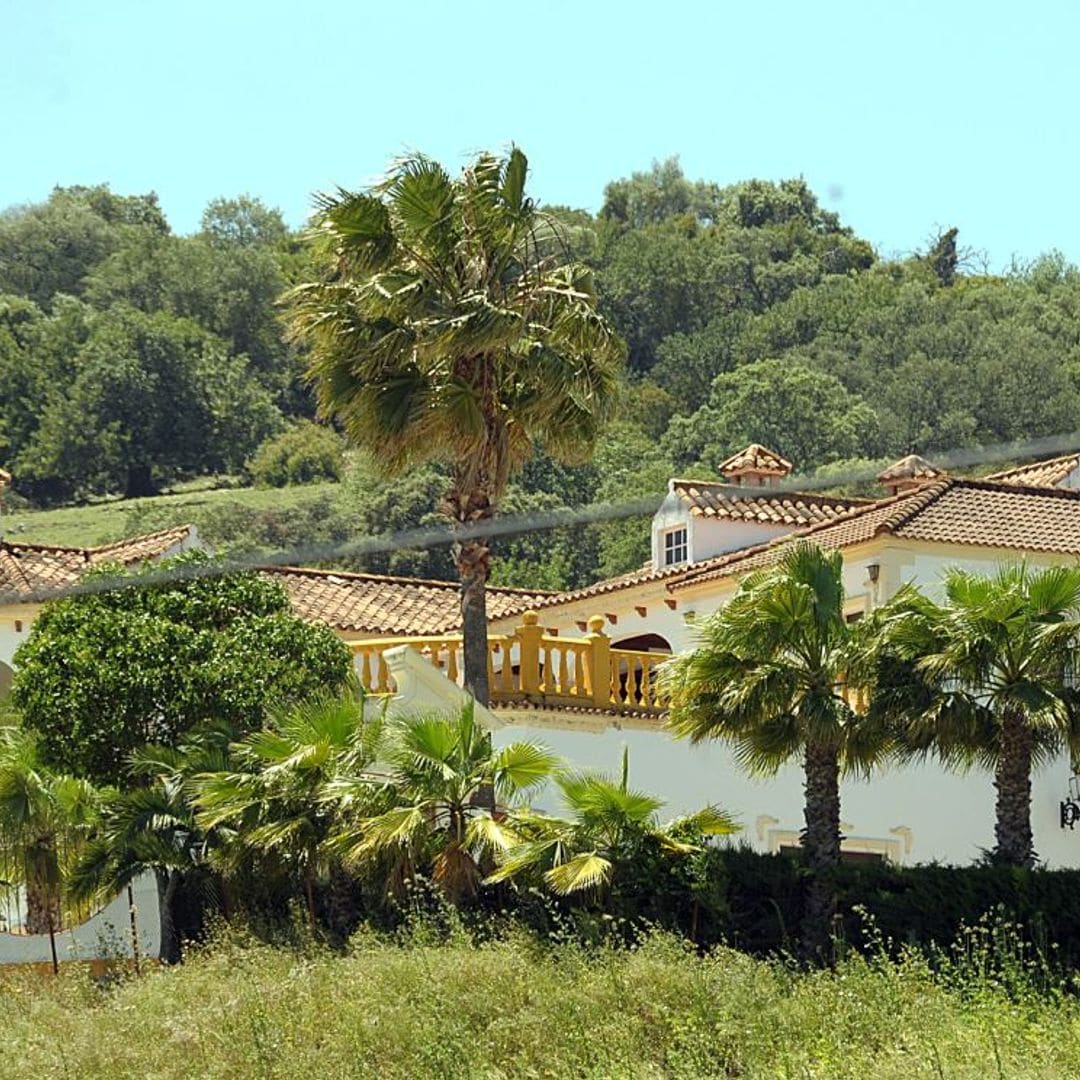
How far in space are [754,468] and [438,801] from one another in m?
19.7

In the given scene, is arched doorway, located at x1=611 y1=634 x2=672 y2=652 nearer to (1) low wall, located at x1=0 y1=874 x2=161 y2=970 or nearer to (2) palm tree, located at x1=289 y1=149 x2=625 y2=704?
(2) palm tree, located at x1=289 y1=149 x2=625 y2=704

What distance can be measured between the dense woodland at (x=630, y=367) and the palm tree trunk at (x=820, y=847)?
5426cm

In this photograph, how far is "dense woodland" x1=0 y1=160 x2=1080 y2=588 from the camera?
93312 mm

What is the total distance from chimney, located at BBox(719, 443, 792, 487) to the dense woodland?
35427mm

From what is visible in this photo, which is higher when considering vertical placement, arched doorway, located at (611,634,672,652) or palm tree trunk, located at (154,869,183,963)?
arched doorway, located at (611,634,672,652)

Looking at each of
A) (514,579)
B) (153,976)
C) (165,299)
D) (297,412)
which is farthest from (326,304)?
(165,299)

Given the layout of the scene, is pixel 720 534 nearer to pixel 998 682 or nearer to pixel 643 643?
pixel 643 643

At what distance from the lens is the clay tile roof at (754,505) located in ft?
140

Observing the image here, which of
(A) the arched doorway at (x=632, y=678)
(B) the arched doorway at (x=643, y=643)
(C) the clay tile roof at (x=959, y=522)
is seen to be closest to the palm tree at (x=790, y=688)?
(A) the arched doorway at (x=632, y=678)

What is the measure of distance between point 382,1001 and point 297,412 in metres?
92.9

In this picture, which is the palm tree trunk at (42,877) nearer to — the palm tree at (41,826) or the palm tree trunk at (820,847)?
the palm tree at (41,826)

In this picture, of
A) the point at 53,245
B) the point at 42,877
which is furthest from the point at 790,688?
the point at 53,245

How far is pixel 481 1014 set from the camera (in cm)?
2416

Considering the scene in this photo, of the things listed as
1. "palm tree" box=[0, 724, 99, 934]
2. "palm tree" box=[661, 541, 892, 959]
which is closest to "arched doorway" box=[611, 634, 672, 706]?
"palm tree" box=[661, 541, 892, 959]
